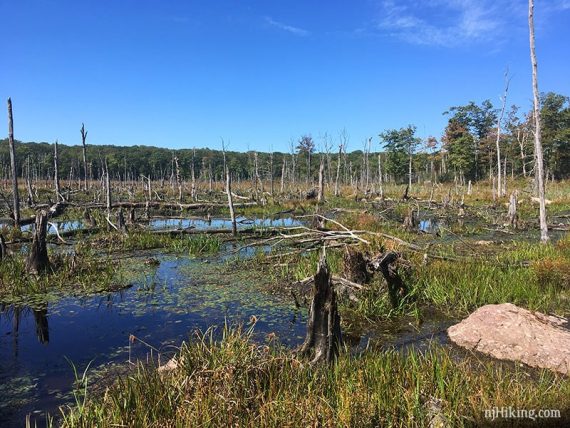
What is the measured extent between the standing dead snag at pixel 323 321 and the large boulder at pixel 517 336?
1.73 m

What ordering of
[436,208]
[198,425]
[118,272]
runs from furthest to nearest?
[436,208] → [118,272] → [198,425]

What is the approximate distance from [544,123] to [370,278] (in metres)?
57.4

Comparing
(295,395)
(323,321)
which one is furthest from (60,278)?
(295,395)

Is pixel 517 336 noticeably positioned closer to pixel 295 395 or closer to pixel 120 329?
pixel 295 395

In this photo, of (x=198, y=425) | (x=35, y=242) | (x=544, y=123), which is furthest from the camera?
(x=544, y=123)

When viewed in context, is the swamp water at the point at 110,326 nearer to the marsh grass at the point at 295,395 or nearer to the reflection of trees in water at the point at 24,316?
the reflection of trees in water at the point at 24,316

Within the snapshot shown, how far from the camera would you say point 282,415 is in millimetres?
3326

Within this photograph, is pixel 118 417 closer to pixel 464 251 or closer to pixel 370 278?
pixel 370 278

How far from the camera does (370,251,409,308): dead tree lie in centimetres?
702

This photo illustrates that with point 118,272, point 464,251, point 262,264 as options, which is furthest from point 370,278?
point 118,272

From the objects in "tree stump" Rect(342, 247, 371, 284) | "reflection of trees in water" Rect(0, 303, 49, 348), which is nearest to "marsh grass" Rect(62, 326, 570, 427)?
"reflection of trees in water" Rect(0, 303, 49, 348)

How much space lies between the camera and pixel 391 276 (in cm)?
728

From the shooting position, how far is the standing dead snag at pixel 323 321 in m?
4.56

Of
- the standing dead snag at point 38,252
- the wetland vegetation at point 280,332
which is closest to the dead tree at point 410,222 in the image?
the wetland vegetation at point 280,332
